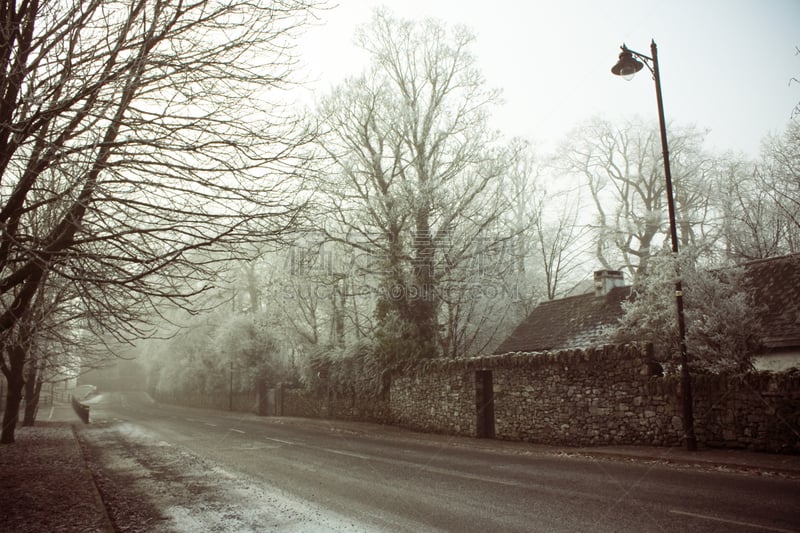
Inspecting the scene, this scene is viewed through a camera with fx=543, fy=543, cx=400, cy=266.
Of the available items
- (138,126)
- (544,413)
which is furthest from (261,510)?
(544,413)

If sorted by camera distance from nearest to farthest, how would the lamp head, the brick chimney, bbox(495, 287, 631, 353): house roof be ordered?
the lamp head, bbox(495, 287, 631, 353): house roof, the brick chimney

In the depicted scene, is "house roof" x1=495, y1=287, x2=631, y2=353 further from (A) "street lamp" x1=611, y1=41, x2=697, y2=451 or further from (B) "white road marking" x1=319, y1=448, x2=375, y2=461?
(B) "white road marking" x1=319, y1=448, x2=375, y2=461

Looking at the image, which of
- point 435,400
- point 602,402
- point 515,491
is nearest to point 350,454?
point 515,491

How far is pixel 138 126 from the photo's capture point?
618 centimetres

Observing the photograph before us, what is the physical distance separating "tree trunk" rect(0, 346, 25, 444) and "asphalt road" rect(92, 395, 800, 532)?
7247 mm

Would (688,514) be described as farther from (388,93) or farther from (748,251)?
(748,251)

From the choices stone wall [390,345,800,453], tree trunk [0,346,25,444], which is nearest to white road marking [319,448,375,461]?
stone wall [390,345,800,453]

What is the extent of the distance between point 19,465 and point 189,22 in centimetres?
1096

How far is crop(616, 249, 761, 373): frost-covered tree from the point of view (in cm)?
1248

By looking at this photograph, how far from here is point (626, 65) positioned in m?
13.7

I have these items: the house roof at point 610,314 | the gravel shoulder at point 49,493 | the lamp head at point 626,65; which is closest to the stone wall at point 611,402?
the house roof at point 610,314

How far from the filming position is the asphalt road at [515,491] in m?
6.50

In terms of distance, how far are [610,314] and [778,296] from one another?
20.3ft

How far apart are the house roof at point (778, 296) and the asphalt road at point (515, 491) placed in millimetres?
7761
